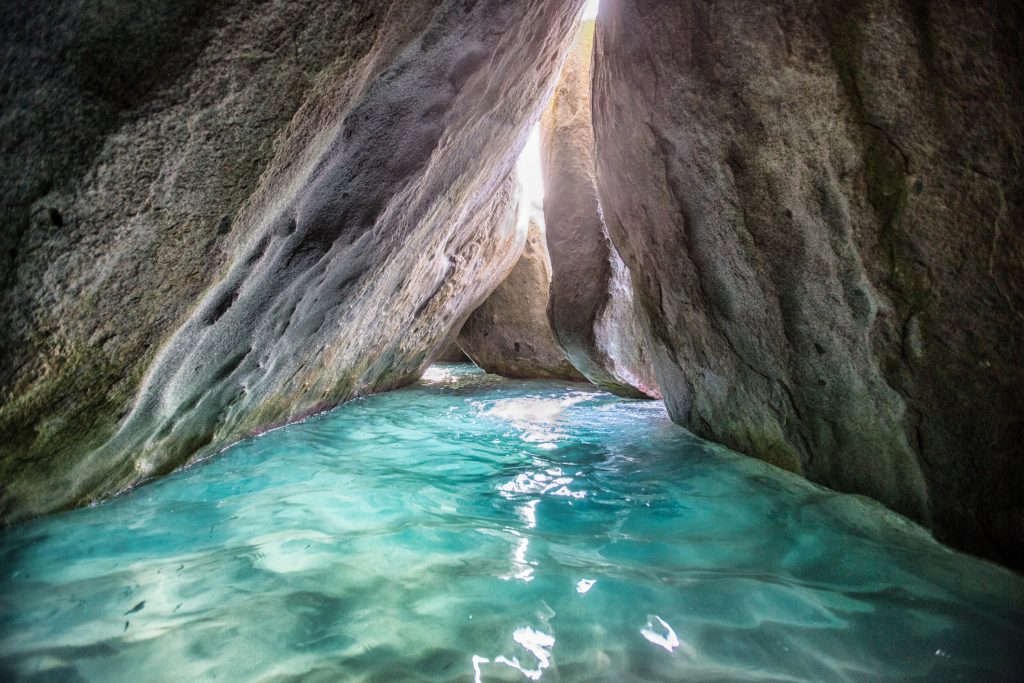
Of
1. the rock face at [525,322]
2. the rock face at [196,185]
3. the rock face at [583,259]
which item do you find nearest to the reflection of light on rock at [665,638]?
the rock face at [196,185]

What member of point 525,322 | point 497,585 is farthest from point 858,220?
point 525,322

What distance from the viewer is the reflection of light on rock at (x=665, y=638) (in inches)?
74.7

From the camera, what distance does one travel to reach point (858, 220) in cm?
269

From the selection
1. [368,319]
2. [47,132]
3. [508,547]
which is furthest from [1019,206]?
[368,319]

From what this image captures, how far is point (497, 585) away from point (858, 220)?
2.39 metres

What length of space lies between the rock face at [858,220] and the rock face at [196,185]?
1212 mm

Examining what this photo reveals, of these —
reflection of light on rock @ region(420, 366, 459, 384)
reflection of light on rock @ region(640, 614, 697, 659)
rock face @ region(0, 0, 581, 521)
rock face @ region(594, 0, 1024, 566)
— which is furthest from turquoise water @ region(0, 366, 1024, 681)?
reflection of light on rock @ region(420, 366, 459, 384)

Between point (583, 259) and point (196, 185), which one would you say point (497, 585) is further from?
point (583, 259)

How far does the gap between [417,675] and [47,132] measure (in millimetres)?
2045

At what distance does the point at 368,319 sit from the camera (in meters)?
5.70

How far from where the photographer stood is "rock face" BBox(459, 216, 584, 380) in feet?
36.3

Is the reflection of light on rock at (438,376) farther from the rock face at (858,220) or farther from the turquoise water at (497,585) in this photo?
the rock face at (858,220)

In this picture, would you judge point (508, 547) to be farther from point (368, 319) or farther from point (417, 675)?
point (368, 319)

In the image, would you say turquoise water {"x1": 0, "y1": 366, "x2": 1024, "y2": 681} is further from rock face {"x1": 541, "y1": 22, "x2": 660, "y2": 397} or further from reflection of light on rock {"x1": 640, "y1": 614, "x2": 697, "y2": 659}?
rock face {"x1": 541, "y1": 22, "x2": 660, "y2": 397}
